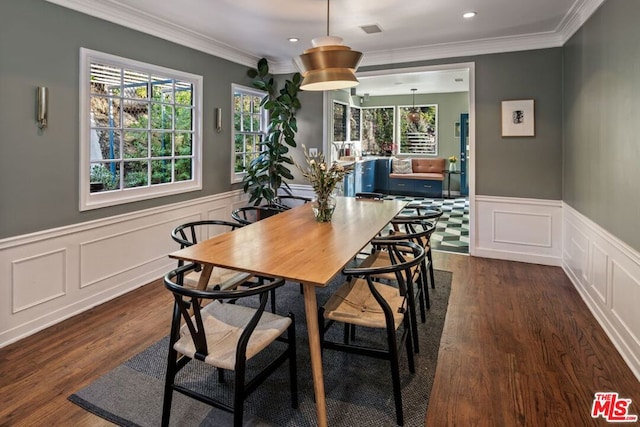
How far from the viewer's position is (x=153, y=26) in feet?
12.0

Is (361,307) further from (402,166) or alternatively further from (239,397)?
(402,166)

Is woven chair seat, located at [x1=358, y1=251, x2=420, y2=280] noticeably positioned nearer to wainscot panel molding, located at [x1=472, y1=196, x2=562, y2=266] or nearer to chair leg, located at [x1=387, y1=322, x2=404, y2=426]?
chair leg, located at [x1=387, y1=322, x2=404, y2=426]

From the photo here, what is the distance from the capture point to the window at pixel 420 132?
10289 mm

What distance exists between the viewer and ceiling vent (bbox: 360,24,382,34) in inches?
152

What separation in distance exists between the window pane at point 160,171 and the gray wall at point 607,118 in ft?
13.0

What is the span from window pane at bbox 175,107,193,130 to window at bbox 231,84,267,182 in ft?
2.20

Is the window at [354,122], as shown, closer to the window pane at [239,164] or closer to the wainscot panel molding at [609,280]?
the window pane at [239,164]

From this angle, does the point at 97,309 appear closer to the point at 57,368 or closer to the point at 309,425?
the point at 57,368

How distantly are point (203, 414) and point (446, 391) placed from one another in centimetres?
130

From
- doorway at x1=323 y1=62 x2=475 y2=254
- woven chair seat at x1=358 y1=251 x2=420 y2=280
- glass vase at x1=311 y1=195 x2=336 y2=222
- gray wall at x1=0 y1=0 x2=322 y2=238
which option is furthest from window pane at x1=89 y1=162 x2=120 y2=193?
doorway at x1=323 y1=62 x2=475 y2=254

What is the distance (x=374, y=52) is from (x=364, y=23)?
114 centimetres

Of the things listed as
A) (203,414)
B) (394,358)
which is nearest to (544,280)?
(394,358)

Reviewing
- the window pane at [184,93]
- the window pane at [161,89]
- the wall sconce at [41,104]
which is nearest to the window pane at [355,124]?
the window pane at [184,93]

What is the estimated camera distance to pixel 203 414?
1936mm
